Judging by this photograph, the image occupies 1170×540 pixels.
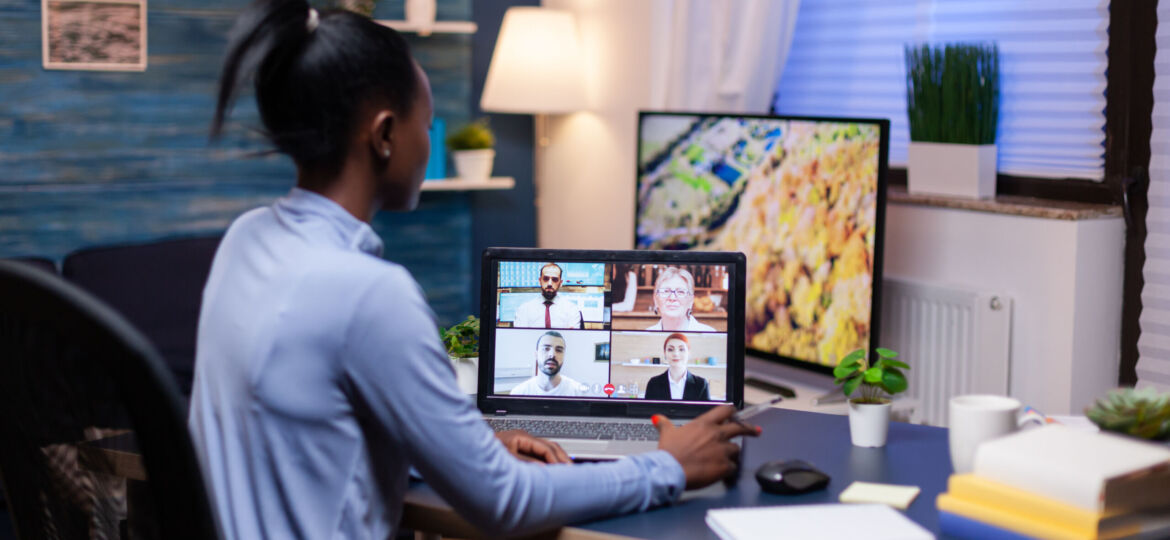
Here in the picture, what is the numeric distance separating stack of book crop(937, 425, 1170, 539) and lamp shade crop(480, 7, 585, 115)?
261 centimetres

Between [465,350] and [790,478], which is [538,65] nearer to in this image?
[465,350]

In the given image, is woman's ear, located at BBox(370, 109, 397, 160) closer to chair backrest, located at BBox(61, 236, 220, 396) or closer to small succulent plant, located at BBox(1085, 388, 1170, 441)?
small succulent plant, located at BBox(1085, 388, 1170, 441)

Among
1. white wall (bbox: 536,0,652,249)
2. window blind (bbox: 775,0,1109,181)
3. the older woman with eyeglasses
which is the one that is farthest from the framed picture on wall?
the older woman with eyeglasses

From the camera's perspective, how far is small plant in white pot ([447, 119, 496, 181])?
3.97 m

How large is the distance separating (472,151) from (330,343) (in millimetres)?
A: 2860

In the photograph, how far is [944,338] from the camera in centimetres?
260

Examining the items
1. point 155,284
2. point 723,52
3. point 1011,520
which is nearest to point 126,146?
point 155,284

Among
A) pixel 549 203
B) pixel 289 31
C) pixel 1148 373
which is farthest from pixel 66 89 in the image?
pixel 1148 373

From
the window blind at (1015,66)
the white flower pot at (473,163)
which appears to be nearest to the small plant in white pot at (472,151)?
the white flower pot at (473,163)

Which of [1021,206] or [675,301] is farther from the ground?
[1021,206]

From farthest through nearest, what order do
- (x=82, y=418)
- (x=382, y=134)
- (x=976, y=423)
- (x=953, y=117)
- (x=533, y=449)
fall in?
(x=953, y=117), (x=533, y=449), (x=976, y=423), (x=382, y=134), (x=82, y=418)

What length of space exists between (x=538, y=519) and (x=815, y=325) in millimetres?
1520

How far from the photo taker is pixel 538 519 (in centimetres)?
127

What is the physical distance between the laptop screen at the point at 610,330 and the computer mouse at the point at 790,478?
26 centimetres
